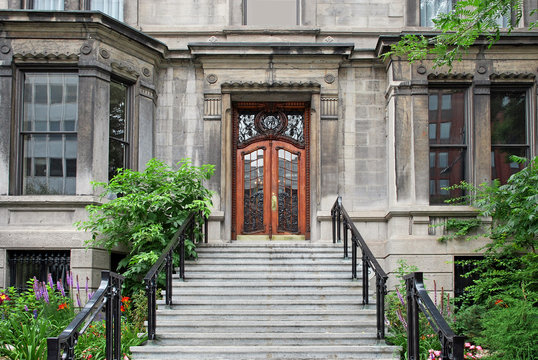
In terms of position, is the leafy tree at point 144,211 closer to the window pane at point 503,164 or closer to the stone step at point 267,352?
the stone step at point 267,352

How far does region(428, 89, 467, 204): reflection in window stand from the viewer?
43.7ft

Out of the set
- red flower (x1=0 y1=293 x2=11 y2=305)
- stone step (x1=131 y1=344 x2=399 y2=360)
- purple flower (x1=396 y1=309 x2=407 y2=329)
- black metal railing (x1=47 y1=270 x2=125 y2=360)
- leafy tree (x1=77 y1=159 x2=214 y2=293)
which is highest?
leafy tree (x1=77 y1=159 x2=214 y2=293)

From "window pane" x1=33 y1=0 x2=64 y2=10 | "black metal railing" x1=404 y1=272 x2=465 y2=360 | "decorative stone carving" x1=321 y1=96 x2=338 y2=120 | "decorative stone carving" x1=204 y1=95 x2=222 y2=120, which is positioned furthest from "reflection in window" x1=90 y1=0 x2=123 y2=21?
"black metal railing" x1=404 y1=272 x2=465 y2=360

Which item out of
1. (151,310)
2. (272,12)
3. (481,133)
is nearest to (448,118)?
(481,133)

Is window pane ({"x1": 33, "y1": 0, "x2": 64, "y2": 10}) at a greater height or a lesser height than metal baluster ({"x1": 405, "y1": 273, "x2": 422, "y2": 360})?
greater

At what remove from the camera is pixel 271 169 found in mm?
14328

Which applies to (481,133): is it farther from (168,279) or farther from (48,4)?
(48,4)

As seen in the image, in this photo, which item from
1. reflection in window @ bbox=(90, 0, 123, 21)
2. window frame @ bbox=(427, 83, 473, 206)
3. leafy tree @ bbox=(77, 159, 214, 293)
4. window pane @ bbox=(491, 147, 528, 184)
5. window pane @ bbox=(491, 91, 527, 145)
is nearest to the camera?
leafy tree @ bbox=(77, 159, 214, 293)

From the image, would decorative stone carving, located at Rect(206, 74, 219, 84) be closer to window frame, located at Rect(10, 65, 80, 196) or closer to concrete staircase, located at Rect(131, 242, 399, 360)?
window frame, located at Rect(10, 65, 80, 196)

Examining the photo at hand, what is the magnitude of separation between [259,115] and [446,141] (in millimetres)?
3792

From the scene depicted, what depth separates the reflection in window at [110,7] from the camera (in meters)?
14.2

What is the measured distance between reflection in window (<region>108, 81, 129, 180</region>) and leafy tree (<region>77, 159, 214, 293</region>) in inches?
39.8

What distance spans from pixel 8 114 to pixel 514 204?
28.8 ft

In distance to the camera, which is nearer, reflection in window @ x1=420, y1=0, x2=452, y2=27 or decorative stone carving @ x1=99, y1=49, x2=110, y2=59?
decorative stone carving @ x1=99, y1=49, x2=110, y2=59
